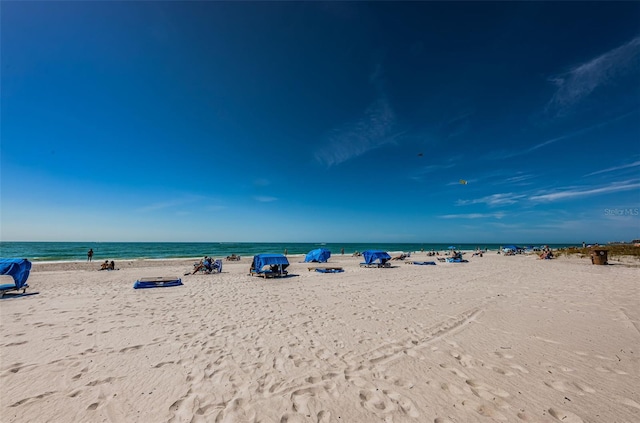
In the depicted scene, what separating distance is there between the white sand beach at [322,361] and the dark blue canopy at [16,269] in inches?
119

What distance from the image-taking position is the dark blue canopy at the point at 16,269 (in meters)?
11.7

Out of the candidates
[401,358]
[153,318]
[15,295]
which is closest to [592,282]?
[401,358]

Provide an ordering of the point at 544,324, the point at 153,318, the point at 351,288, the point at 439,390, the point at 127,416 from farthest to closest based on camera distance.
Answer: the point at 351,288 < the point at 153,318 < the point at 544,324 < the point at 439,390 < the point at 127,416

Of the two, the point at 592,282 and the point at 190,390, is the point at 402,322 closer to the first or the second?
the point at 190,390

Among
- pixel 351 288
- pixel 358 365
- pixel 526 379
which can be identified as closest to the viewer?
pixel 526 379

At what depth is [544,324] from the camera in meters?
7.71

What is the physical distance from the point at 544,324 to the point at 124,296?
659 inches

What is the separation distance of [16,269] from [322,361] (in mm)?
15907

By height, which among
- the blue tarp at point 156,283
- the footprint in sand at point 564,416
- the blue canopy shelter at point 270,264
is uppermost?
the blue canopy shelter at point 270,264

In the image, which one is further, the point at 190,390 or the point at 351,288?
the point at 351,288

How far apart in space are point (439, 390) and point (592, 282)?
1745 cm

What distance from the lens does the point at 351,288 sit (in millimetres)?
14008

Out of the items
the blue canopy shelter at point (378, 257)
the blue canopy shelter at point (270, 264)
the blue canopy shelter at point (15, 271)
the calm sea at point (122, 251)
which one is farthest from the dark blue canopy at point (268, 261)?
the calm sea at point (122, 251)

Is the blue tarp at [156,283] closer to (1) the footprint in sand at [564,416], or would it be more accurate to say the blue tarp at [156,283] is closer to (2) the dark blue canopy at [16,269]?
(2) the dark blue canopy at [16,269]
